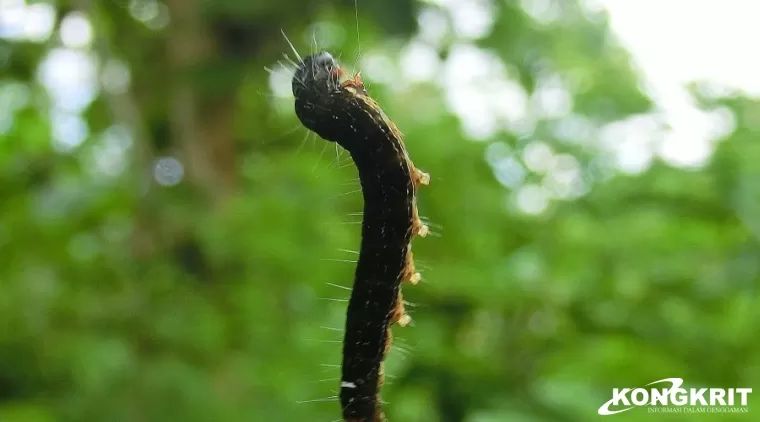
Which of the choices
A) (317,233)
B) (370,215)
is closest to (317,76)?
(370,215)

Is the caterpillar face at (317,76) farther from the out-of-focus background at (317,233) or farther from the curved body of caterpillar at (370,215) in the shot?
the out-of-focus background at (317,233)

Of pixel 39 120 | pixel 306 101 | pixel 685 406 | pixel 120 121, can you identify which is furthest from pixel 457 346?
pixel 39 120

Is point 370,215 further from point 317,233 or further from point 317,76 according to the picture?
point 317,233

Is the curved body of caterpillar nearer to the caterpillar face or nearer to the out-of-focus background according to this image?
the caterpillar face

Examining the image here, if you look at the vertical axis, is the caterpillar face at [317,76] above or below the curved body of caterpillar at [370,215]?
above

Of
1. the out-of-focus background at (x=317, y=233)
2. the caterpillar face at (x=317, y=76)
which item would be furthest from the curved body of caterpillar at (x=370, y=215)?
the out-of-focus background at (x=317, y=233)

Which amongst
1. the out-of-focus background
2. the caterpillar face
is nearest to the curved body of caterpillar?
the caterpillar face

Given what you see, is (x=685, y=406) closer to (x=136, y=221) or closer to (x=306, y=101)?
(x=306, y=101)
